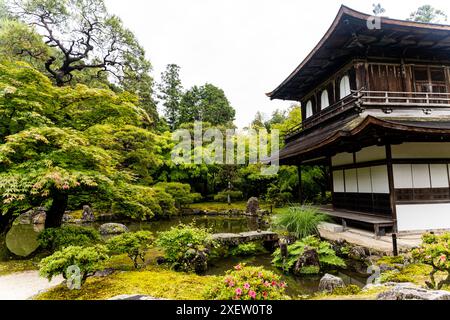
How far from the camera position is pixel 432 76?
9039 millimetres

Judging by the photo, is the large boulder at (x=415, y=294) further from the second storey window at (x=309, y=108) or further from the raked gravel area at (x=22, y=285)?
the second storey window at (x=309, y=108)

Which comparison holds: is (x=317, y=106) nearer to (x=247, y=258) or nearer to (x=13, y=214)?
(x=247, y=258)

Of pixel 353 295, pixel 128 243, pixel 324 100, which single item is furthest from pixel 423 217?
pixel 128 243

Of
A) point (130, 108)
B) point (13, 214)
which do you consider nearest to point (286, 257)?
point (130, 108)

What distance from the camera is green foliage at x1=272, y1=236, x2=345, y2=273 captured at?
5918 millimetres

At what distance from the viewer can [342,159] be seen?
984 cm

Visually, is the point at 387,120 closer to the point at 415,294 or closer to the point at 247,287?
the point at 415,294

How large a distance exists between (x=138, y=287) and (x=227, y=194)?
1608 cm

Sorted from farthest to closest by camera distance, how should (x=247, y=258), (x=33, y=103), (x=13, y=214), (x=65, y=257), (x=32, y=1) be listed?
(x=32, y=1), (x=247, y=258), (x=13, y=214), (x=33, y=103), (x=65, y=257)

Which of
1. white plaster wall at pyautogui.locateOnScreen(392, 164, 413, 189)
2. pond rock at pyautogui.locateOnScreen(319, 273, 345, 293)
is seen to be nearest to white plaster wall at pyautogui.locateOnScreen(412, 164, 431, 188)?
white plaster wall at pyautogui.locateOnScreen(392, 164, 413, 189)

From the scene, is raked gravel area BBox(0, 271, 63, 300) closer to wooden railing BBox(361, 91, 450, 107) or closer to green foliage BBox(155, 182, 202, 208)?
wooden railing BBox(361, 91, 450, 107)

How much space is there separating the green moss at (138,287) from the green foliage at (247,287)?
2.09 feet

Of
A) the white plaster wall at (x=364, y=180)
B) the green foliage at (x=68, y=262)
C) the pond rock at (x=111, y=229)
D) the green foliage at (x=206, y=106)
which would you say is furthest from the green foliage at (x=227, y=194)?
the green foliage at (x=68, y=262)

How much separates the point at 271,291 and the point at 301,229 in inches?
207
